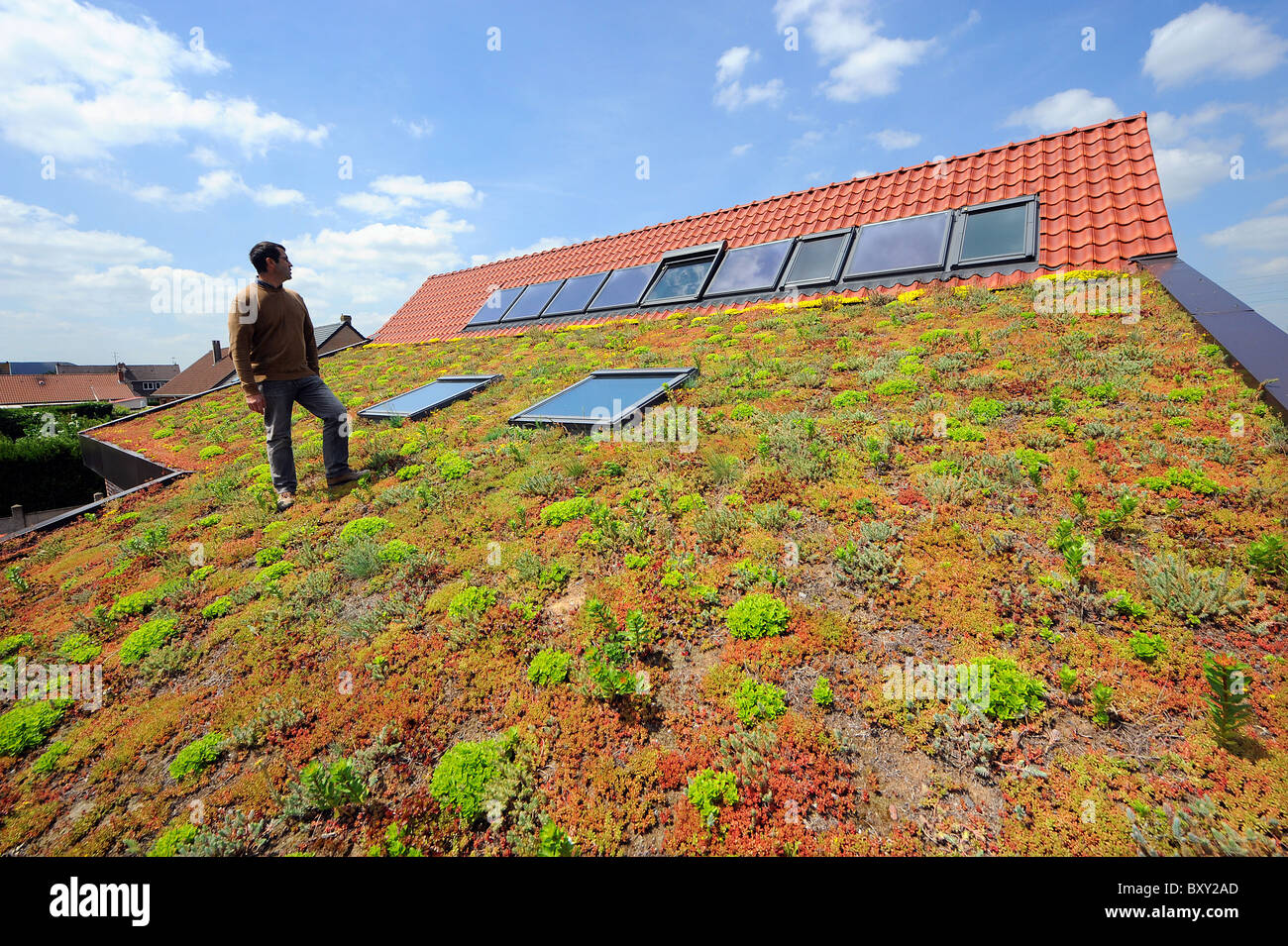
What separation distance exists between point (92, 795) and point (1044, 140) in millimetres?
21100

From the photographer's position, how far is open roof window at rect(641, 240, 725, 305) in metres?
14.8

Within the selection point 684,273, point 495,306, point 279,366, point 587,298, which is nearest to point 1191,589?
point 279,366

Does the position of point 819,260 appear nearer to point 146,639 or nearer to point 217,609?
point 217,609

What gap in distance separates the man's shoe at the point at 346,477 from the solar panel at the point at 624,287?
9874mm

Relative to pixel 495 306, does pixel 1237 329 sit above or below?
below

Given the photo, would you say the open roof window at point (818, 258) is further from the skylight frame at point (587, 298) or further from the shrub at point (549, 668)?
the shrub at point (549, 668)

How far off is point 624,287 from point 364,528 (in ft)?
40.7

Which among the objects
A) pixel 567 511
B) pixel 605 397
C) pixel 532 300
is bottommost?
pixel 567 511

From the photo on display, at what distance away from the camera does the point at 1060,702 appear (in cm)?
300

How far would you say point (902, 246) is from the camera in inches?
477

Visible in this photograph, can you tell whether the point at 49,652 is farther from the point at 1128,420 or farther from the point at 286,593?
the point at 1128,420

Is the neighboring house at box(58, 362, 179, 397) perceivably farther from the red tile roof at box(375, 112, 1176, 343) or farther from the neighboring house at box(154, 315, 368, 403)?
the red tile roof at box(375, 112, 1176, 343)

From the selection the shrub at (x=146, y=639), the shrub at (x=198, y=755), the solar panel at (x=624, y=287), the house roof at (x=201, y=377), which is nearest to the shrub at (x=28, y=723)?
the shrub at (x=146, y=639)

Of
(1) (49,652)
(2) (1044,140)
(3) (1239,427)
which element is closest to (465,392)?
(1) (49,652)
